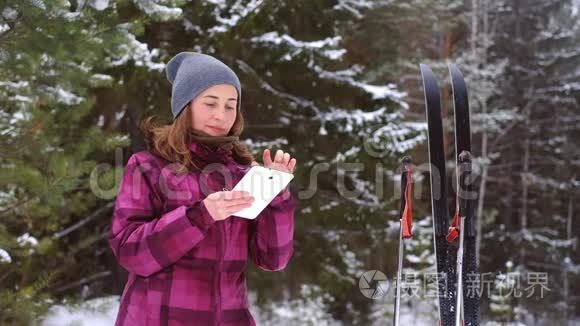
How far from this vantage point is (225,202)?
3.97ft

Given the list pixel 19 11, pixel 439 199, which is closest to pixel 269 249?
pixel 439 199

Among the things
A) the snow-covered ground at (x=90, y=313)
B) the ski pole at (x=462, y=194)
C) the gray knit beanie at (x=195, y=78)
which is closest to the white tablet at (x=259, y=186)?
the gray knit beanie at (x=195, y=78)

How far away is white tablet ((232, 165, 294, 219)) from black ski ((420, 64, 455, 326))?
161 centimetres

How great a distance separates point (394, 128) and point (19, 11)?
13.4ft

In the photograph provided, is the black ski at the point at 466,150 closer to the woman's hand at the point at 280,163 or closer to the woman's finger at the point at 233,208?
the woman's hand at the point at 280,163

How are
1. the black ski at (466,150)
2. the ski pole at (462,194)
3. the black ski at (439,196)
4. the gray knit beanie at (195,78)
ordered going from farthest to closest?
the black ski at (439,196) < the black ski at (466,150) < the ski pole at (462,194) < the gray knit beanie at (195,78)

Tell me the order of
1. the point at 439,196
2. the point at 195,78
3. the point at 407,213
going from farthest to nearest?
the point at 439,196 → the point at 407,213 → the point at 195,78

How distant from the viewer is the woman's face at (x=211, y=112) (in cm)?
149

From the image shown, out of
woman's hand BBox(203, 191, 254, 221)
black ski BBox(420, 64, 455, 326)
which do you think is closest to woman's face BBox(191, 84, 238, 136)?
woman's hand BBox(203, 191, 254, 221)

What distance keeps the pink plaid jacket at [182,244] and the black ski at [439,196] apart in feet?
4.94

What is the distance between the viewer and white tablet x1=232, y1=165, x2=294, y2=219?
1271 mm

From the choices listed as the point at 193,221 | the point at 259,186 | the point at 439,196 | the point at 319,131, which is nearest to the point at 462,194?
the point at 439,196

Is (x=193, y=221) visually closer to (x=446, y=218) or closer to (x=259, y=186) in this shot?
(x=259, y=186)

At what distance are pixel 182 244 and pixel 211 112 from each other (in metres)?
0.39
